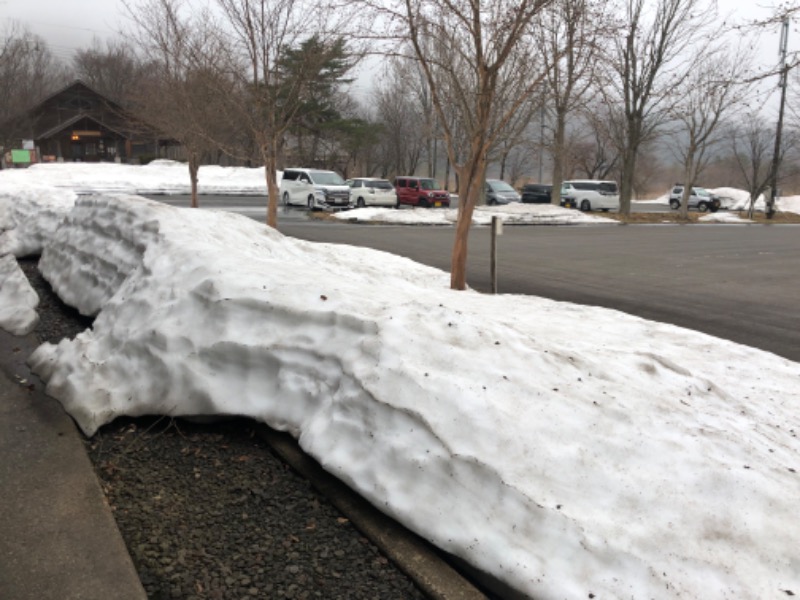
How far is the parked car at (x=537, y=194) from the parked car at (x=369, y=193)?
13533mm

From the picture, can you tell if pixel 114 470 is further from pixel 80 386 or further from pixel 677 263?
pixel 677 263

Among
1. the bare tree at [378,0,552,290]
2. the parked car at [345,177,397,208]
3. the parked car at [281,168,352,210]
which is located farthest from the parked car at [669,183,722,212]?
the bare tree at [378,0,552,290]

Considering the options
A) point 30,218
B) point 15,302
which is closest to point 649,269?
point 15,302

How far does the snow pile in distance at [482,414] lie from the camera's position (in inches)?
90.6

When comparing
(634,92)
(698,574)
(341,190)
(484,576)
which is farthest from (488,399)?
(634,92)

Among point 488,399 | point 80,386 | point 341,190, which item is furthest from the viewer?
point 341,190

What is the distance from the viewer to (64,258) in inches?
261

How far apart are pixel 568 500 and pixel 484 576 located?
0.45 m

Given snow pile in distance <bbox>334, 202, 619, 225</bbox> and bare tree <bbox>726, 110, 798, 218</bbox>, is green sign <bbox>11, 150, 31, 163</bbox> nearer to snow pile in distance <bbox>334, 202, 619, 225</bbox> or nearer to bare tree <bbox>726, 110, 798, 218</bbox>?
snow pile in distance <bbox>334, 202, 619, 225</bbox>

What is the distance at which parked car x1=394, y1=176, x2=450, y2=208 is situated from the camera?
31.2 metres

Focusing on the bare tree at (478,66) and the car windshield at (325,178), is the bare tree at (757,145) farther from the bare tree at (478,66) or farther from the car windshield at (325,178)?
the bare tree at (478,66)

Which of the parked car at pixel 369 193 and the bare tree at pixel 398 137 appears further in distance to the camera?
the bare tree at pixel 398 137

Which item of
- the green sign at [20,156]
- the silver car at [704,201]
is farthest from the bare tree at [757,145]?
the green sign at [20,156]

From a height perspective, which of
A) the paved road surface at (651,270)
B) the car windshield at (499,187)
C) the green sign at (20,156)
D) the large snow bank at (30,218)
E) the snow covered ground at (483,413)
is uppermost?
the green sign at (20,156)
